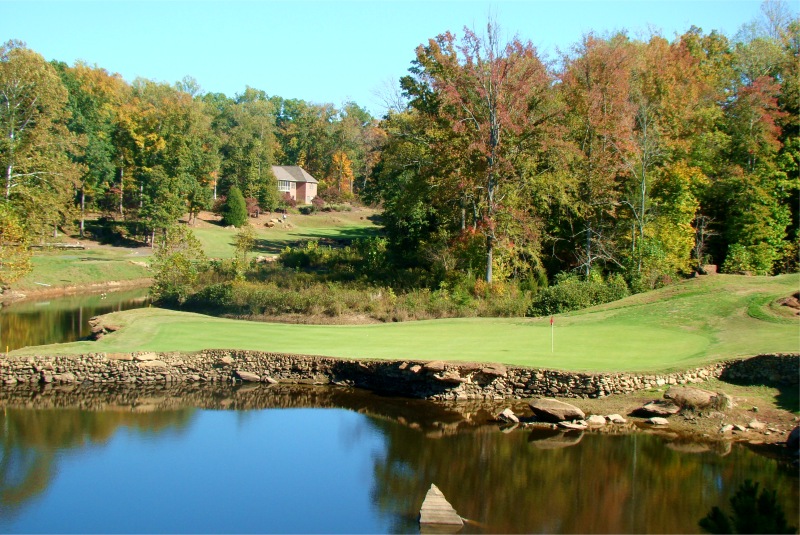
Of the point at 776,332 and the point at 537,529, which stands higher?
the point at 776,332

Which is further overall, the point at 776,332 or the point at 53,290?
the point at 53,290

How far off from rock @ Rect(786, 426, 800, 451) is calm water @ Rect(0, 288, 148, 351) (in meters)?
26.5

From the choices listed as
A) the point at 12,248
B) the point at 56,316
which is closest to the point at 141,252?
the point at 56,316

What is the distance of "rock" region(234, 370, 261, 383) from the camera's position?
23656 millimetres

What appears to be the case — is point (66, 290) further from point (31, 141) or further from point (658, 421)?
point (658, 421)

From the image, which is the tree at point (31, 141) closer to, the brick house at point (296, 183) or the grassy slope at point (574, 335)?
the grassy slope at point (574, 335)

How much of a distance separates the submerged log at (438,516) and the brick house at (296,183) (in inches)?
3619

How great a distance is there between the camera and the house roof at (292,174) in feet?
341

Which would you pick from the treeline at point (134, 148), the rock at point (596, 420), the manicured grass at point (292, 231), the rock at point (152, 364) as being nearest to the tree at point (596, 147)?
the rock at point (596, 420)

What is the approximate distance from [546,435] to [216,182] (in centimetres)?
8083

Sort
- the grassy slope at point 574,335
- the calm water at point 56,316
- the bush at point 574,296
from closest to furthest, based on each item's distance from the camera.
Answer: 1. the grassy slope at point 574,335
2. the bush at point 574,296
3. the calm water at point 56,316

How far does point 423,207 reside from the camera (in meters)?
44.0

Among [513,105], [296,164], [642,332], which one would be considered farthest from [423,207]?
[296,164]

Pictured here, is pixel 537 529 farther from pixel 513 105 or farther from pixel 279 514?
pixel 513 105
